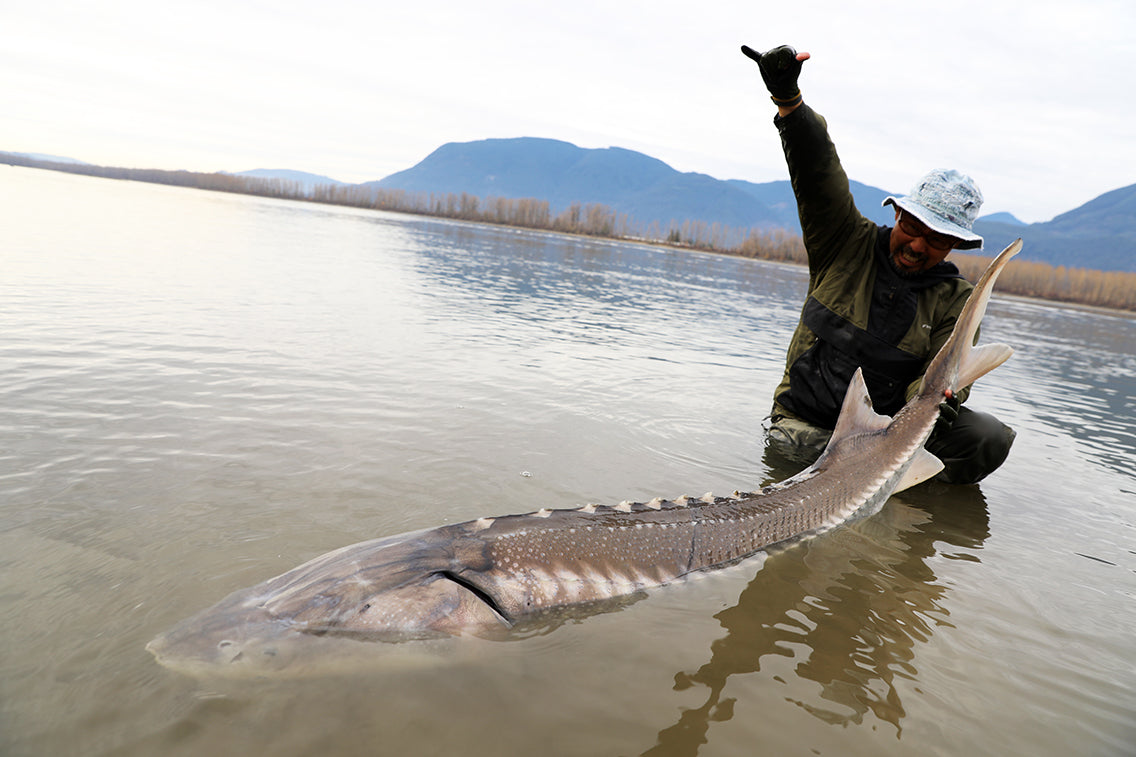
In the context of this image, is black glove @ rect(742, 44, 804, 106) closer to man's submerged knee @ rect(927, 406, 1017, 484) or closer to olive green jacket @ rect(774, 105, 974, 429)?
olive green jacket @ rect(774, 105, 974, 429)

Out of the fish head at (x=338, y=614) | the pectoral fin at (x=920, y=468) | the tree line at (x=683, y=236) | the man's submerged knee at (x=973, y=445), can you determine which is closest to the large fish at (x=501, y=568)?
the fish head at (x=338, y=614)

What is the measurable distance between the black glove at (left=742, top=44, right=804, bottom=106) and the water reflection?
7.05 ft

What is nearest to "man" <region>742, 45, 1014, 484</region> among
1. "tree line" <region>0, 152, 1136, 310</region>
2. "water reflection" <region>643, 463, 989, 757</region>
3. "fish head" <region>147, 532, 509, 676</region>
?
"water reflection" <region>643, 463, 989, 757</region>

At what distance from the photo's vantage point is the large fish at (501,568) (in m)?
1.84

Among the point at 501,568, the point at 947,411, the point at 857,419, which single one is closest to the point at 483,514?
the point at 501,568

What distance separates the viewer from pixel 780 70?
9.66 ft

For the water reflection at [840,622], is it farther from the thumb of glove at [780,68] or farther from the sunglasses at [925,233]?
the thumb of glove at [780,68]

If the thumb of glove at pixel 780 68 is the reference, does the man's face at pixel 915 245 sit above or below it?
below

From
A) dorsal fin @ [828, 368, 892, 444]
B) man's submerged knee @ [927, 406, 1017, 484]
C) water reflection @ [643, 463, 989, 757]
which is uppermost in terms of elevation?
dorsal fin @ [828, 368, 892, 444]

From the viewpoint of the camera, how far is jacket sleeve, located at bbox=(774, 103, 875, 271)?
328 cm

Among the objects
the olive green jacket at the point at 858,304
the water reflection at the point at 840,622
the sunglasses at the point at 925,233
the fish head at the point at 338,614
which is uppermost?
the sunglasses at the point at 925,233

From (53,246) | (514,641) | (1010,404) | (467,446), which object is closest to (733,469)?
(467,446)

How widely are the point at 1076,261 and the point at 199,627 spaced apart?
774 ft

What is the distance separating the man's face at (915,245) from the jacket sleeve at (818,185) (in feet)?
0.75
